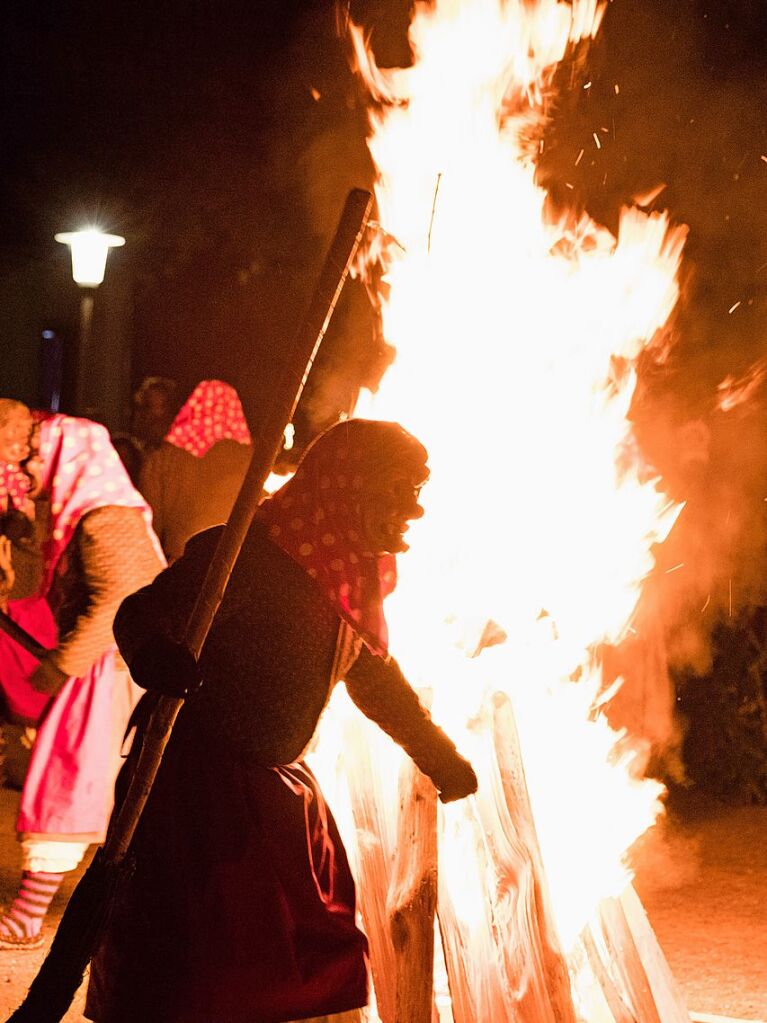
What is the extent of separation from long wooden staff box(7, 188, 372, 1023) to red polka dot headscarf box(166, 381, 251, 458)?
16.0 feet

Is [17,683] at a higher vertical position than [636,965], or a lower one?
higher

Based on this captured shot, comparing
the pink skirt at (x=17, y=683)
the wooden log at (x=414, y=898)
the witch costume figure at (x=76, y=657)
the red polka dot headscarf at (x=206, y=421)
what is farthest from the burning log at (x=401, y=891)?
the red polka dot headscarf at (x=206, y=421)

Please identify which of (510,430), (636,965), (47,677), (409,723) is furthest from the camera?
(47,677)

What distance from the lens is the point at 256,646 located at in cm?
305

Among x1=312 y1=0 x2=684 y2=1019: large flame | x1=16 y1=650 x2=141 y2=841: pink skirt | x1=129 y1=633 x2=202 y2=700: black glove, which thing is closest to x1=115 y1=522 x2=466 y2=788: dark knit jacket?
x1=129 y1=633 x2=202 y2=700: black glove

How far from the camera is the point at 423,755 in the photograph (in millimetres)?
3342

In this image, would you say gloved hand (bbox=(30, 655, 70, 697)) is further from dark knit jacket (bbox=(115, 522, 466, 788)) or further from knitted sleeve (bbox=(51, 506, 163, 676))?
dark knit jacket (bbox=(115, 522, 466, 788))

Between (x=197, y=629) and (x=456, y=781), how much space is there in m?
0.89

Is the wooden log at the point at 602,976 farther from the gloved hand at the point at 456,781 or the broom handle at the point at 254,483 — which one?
the broom handle at the point at 254,483

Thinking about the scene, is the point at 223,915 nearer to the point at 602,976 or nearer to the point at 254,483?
the point at 254,483

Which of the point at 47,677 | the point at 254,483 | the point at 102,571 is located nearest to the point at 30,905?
the point at 47,677

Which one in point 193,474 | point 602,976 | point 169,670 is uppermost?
point 193,474

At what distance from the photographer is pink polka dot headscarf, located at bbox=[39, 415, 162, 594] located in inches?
193

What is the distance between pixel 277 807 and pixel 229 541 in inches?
26.9
